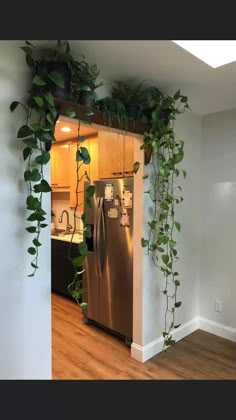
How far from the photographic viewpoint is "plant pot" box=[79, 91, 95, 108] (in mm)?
1850

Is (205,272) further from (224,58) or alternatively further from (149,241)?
(224,58)

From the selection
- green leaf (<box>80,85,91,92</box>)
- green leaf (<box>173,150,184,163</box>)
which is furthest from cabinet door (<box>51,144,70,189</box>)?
green leaf (<box>80,85,91,92</box>)

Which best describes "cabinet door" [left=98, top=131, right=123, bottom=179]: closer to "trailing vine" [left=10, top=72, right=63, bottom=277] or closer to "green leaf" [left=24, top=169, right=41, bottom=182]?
"trailing vine" [left=10, top=72, right=63, bottom=277]

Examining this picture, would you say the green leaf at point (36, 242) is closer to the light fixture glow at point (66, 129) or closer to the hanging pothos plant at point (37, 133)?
the hanging pothos plant at point (37, 133)

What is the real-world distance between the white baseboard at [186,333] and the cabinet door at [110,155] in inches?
69.3

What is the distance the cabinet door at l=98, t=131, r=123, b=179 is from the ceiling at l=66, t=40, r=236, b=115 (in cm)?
82

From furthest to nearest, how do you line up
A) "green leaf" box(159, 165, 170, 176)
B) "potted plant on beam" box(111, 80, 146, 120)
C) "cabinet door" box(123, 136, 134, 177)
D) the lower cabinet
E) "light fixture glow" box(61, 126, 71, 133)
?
1. the lower cabinet
2. "light fixture glow" box(61, 126, 71, 133)
3. "cabinet door" box(123, 136, 134, 177)
4. "green leaf" box(159, 165, 170, 176)
5. "potted plant on beam" box(111, 80, 146, 120)

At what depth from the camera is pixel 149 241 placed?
263cm

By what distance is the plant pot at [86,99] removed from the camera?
72.9 inches

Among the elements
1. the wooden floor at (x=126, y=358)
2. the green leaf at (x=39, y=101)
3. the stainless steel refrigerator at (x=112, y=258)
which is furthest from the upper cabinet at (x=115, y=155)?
the wooden floor at (x=126, y=358)

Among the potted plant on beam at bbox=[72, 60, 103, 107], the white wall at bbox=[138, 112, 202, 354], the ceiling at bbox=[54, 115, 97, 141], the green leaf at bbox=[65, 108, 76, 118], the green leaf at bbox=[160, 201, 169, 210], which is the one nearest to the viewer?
the green leaf at bbox=[65, 108, 76, 118]

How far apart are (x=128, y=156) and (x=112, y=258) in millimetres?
1105
